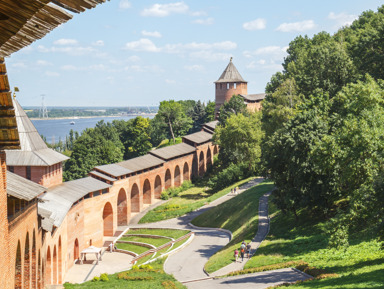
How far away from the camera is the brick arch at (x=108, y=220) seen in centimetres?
3912

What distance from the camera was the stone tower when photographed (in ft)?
249

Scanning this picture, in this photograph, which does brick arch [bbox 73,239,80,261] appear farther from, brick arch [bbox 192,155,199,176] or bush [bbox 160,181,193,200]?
brick arch [bbox 192,155,199,176]

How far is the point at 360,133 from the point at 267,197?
2155cm

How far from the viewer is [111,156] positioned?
2272 inches

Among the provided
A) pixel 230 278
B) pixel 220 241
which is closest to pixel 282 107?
pixel 220 241

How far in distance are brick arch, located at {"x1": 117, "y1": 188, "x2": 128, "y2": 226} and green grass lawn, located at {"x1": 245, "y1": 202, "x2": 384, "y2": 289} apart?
57.5ft

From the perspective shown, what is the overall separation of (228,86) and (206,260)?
50743mm

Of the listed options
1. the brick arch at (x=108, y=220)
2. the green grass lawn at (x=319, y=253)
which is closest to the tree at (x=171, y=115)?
the brick arch at (x=108, y=220)

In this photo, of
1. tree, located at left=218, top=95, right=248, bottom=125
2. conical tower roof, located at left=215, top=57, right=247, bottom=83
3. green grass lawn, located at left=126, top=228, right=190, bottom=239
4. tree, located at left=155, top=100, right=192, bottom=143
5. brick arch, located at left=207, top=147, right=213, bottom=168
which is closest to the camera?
green grass lawn, located at left=126, top=228, right=190, bottom=239

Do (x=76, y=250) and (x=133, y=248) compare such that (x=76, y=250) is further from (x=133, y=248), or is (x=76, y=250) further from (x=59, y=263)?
(x=59, y=263)

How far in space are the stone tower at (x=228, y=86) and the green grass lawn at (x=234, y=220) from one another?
3298 centimetres

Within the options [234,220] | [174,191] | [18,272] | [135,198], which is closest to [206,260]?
[234,220]

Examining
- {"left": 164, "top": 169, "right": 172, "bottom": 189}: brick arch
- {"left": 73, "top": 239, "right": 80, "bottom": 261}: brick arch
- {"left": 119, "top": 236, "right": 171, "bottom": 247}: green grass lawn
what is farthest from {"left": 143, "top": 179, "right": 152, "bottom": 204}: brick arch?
{"left": 73, "top": 239, "right": 80, "bottom": 261}: brick arch

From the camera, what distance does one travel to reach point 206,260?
28094 millimetres
